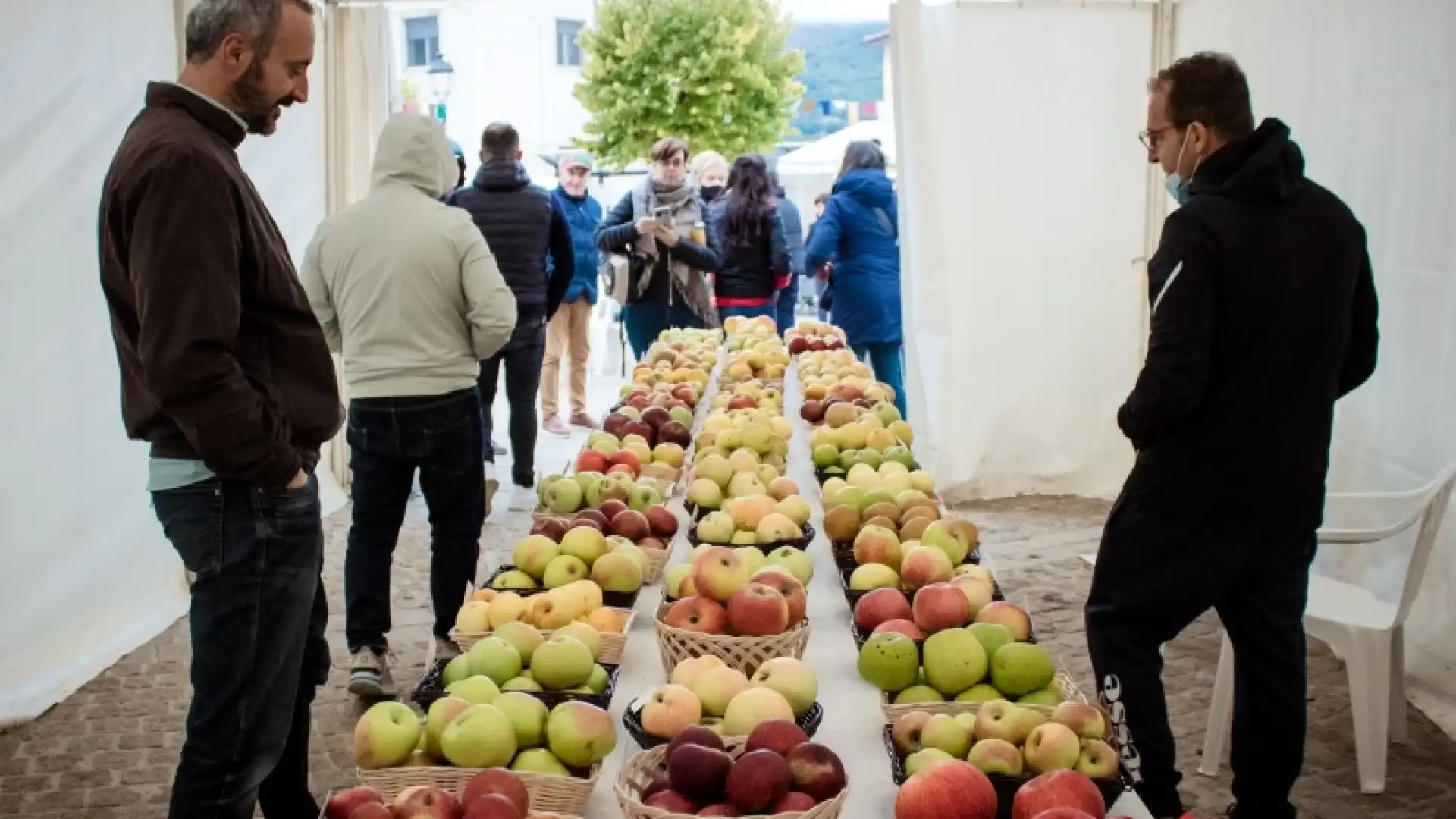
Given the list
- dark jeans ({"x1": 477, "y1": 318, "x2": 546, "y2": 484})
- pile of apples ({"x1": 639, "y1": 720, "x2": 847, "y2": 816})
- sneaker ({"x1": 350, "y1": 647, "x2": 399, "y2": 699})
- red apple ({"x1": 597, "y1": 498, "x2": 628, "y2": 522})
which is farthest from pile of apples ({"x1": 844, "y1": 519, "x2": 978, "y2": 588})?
dark jeans ({"x1": 477, "y1": 318, "x2": 546, "y2": 484})

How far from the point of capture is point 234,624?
7.41ft

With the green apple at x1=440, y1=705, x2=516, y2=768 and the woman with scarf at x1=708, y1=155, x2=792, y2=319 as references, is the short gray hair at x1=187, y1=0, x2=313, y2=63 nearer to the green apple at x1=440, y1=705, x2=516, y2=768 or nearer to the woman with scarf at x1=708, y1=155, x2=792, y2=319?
the green apple at x1=440, y1=705, x2=516, y2=768

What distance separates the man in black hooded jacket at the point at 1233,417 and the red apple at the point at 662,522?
91cm

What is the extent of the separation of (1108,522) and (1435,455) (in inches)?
77.9

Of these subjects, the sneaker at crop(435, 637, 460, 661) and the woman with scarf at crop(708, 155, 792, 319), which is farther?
the woman with scarf at crop(708, 155, 792, 319)

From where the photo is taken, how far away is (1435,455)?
4.31 metres

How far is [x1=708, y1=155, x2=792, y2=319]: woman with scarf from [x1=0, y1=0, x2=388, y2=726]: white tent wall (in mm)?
3082

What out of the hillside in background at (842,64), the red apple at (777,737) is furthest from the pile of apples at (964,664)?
the hillside in background at (842,64)

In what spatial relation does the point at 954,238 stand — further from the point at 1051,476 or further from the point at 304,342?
the point at 304,342

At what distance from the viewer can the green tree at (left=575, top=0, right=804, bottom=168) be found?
47.3ft

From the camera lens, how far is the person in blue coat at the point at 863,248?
7188 mm

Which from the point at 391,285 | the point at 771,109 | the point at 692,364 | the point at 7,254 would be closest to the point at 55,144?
the point at 7,254

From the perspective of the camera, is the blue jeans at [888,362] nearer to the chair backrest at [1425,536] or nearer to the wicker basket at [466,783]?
the chair backrest at [1425,536]

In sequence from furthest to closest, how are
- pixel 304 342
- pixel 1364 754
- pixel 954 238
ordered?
pixel 954 238 < pixel 1364 754 < pixel 304 342
